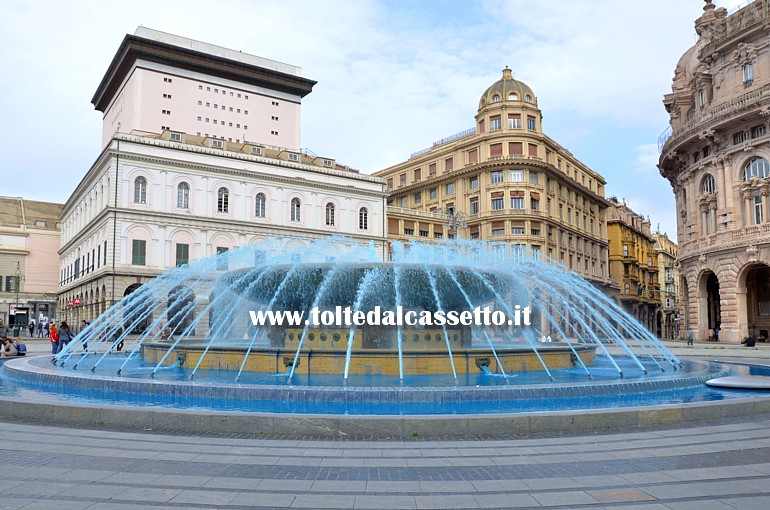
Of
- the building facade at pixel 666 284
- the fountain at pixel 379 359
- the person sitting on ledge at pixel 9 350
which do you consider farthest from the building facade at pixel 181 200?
the building facade at pixel 666 284

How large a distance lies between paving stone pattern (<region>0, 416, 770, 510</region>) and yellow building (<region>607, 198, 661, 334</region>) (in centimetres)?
7592

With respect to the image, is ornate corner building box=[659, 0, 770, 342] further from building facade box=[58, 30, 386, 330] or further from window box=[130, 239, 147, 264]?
window box=[130, 239, 147, 264]

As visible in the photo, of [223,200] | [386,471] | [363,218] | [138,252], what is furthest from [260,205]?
[386,471]

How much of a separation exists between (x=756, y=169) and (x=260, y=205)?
116 feet

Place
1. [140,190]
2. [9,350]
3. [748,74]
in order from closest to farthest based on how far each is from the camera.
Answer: [9,350]
[748,74]
[140,190]

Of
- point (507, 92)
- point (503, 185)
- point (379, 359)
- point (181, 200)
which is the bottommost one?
point (379, 359)

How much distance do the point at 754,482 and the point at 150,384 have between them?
8.83 meters

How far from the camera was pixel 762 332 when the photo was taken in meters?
39.5

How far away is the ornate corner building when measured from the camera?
119 feet

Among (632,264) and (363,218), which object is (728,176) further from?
(632,264)

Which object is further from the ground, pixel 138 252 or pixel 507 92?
pixel 507 92

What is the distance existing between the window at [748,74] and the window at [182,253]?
130ft

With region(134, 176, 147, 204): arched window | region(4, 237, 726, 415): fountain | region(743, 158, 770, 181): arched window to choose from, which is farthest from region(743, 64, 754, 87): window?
region(134, 176, 147, 204): arched window

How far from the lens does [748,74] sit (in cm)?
3772
